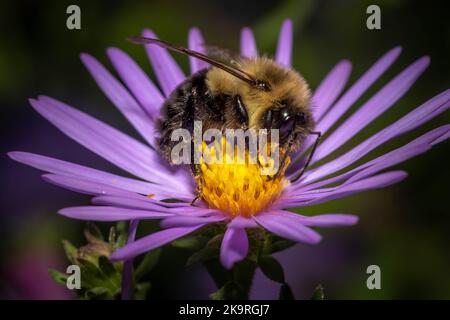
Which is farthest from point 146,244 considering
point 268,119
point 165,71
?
point 165,71

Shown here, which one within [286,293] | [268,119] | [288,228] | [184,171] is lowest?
[286,293]

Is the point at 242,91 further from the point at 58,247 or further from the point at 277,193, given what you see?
the point at 58,247

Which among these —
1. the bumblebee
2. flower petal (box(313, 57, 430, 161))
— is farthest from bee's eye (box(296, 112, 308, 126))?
flower petal (box(313, 57, 430, 161))

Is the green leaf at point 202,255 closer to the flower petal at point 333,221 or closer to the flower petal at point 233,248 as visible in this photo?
the flower petal at point 233,248

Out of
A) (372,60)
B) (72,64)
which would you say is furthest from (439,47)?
(72,64)

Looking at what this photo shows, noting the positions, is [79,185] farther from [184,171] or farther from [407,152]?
[407,152]
